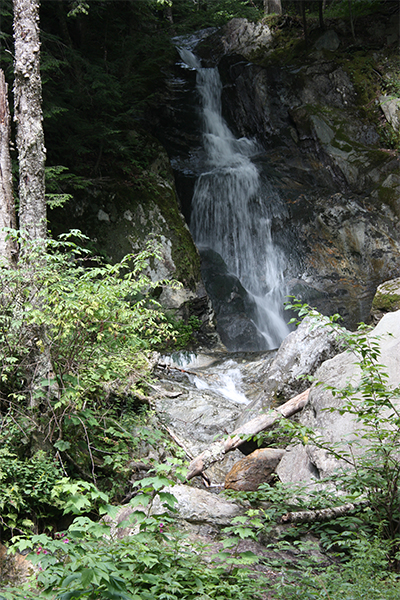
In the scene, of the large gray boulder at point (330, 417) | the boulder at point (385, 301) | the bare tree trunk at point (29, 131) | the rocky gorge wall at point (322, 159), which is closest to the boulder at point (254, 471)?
the large gray boulder at point (330, 417)

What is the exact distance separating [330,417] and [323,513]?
1.37m

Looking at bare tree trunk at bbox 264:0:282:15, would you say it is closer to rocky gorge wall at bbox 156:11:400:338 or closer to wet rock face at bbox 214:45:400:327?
rocky gorge wall at bbox 156:11:400:338

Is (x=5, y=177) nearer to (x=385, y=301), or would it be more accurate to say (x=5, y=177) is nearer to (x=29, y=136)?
(x=29, y=136)

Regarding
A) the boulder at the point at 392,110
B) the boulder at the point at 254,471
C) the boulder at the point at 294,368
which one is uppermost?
the boulder at the point at 392,110

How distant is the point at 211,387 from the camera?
8336 millimetres

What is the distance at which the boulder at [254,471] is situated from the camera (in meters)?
4.60

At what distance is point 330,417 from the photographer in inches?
171

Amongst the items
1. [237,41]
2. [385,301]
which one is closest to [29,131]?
[385,301]

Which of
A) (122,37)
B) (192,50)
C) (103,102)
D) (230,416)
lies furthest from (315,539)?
(192,50)

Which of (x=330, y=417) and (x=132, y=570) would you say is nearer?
(x=132, y=570)

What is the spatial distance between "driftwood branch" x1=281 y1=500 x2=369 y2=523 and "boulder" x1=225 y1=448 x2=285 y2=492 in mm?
1491

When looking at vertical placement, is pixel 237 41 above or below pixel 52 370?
above

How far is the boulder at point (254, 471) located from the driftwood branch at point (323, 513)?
1491 millimetres

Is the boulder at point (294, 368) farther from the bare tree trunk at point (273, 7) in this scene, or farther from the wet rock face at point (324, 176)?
the bare tree trunk at point (273, 7)
